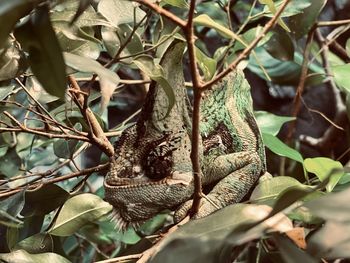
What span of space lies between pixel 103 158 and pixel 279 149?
39 centimetres

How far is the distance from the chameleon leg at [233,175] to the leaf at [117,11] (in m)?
0.31

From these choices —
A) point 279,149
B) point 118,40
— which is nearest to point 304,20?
point 279,149

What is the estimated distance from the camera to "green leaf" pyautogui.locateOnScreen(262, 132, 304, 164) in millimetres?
1168

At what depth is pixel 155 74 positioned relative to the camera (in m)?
0.73

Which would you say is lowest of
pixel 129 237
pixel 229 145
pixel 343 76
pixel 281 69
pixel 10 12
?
pixel 129 237

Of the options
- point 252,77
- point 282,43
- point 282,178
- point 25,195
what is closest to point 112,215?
point 25,195

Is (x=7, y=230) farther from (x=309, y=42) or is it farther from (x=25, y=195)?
(x=309, y=42)

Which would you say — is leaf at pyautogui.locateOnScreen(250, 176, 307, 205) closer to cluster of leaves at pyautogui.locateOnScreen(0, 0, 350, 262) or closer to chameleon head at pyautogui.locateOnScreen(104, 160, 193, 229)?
cluster of leaves at pyautogui.locateOnScreen(0, 0, 350, 262)

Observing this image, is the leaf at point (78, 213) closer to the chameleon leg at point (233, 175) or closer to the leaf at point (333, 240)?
the chameleon leg at point (233, 175)

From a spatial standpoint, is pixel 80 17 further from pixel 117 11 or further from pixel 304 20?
pixel 304 20

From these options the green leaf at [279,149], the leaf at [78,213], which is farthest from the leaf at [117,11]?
the green leaf at [279,149]

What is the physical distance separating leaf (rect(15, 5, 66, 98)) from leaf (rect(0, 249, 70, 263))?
0.33m

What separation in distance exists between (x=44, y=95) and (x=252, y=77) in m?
1.85

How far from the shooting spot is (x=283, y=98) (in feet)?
9.22
